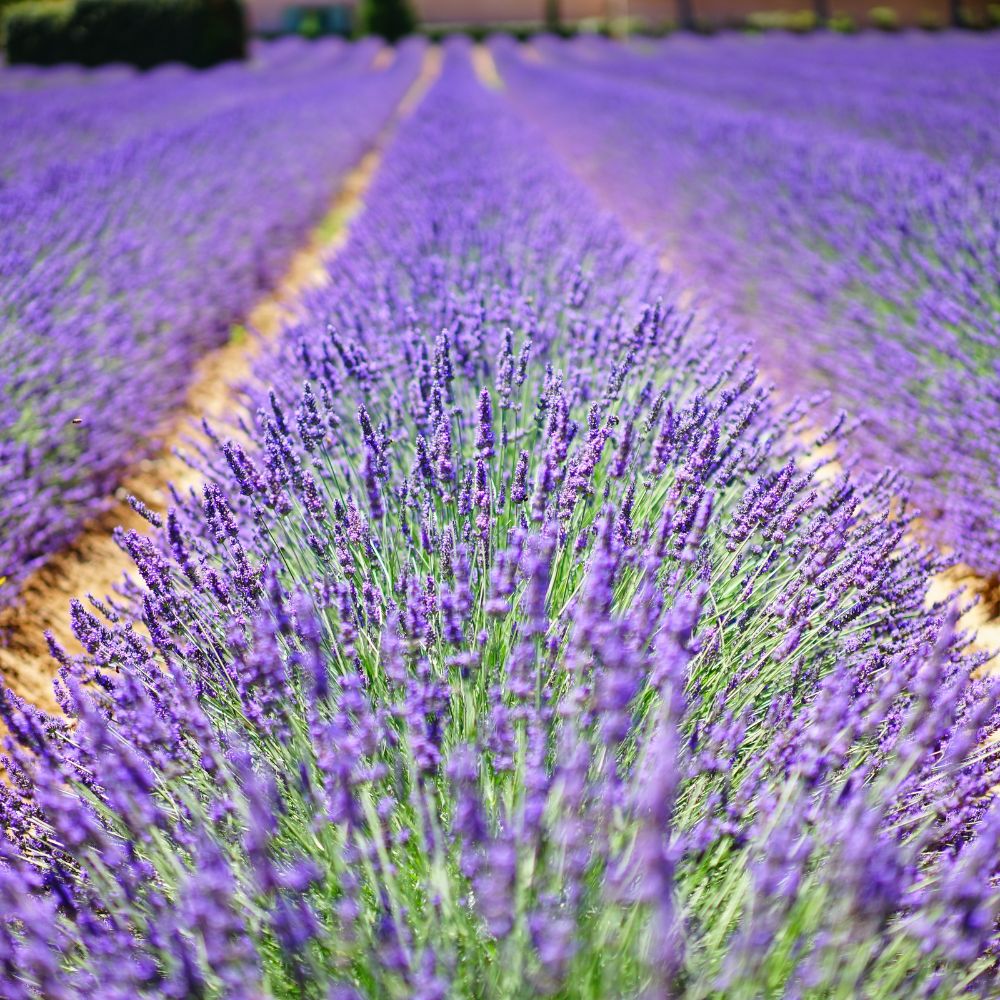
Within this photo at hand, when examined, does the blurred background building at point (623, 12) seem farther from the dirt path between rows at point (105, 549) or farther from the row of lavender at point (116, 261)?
the dirt path between rows at point (105, 549)

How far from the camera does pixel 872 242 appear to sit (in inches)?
164

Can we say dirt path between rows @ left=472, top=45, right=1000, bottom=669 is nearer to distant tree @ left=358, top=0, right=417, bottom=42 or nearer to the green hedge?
the green hedge

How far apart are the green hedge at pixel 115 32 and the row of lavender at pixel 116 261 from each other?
35.1 ft

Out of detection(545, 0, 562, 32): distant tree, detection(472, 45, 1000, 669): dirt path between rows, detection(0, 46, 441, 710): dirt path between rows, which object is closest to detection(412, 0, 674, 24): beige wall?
detection(545, 0, 562, 32): distant tree

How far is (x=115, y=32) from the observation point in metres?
19.5

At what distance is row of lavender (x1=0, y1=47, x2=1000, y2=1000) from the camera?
100cm

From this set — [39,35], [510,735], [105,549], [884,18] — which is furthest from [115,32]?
[884,18]

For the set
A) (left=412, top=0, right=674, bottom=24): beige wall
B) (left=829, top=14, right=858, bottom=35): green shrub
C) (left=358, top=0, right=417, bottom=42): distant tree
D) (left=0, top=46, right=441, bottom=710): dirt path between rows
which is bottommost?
(left=0, top=46, right=441, bottom=710): dirt path between rows

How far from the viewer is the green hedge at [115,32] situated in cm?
1922

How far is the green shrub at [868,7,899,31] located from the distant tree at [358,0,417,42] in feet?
56.7

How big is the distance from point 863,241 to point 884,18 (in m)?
31.9

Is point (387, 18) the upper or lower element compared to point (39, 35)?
upper

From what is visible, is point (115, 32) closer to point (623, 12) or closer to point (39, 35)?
point (39, 35)

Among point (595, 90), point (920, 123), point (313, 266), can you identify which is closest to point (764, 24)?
point (595, 90)
